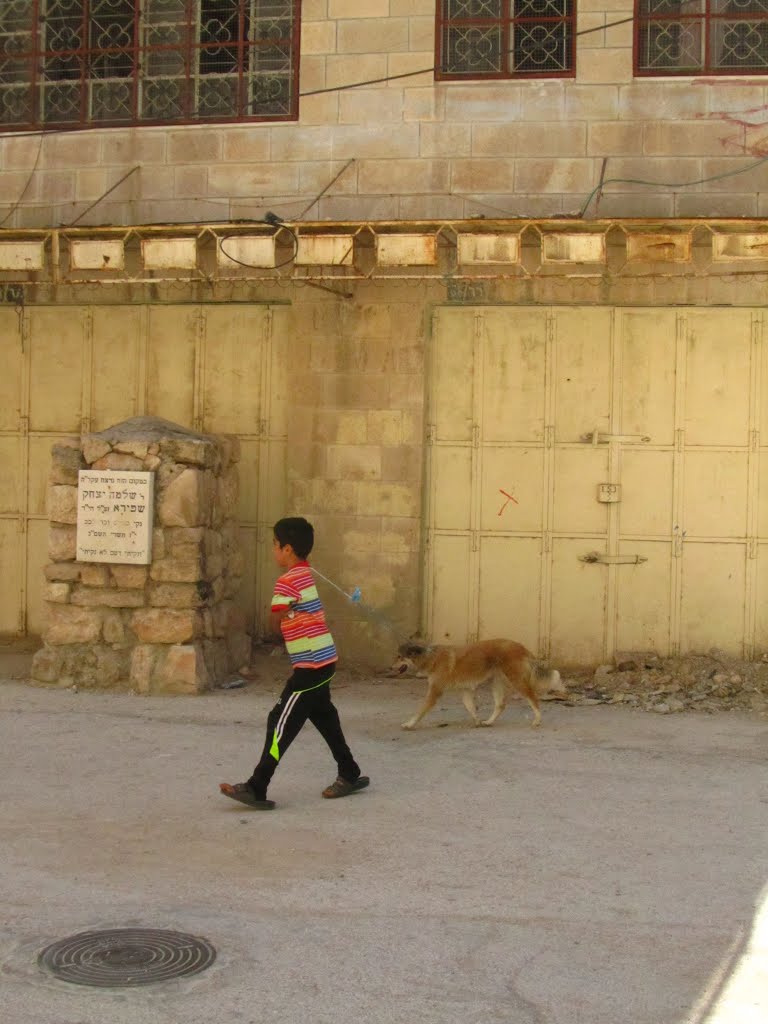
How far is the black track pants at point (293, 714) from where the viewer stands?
644 cm

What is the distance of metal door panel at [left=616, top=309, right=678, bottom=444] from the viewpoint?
10.3 metres

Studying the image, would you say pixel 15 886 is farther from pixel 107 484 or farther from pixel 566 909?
pixel 107 484

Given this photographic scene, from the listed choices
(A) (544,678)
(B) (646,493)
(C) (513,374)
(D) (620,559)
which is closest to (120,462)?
(C) (513,374)

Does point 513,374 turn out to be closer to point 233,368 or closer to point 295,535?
point 233,368

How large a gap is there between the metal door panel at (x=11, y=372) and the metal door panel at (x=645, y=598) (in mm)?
5290

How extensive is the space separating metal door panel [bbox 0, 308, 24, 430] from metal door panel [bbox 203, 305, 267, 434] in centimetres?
169

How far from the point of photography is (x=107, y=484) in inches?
373

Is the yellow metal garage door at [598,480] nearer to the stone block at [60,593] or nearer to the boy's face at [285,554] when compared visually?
the stone block at [60,593]

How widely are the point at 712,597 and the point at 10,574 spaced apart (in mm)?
5908

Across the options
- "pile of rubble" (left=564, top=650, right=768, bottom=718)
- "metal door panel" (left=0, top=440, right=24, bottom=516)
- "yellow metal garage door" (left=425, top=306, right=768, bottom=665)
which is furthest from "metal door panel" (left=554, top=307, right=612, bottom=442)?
"metal door panel" (left=0, top=440, right=24, bottom=516)

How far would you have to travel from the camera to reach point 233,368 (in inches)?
430

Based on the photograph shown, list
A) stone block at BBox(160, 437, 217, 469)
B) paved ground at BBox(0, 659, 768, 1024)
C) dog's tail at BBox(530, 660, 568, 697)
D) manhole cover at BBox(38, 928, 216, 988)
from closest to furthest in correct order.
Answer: paved ground at BBox(0, 659, 768, 1024), manhole cover at BBox(38, 928, 216, 988), dog's tail at BBox(530, 660, 568, 697), stone block at BBox(160, 437, 217, 469)

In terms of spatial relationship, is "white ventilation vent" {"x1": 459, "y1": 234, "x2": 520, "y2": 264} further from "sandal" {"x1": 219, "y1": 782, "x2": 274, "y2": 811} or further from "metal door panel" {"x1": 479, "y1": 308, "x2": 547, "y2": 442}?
"sandal" {"x1": 219, "y1": 782, "x2": 274, "y2": 811}

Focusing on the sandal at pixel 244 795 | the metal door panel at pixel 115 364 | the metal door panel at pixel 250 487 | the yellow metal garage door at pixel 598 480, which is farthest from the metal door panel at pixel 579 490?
the sandal at pixel 244 795
